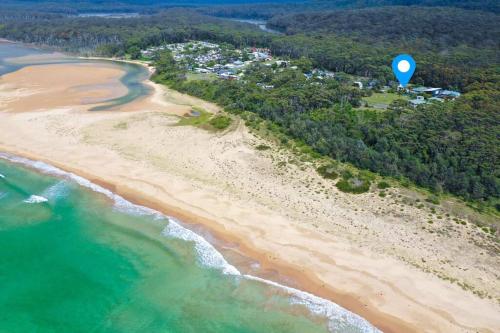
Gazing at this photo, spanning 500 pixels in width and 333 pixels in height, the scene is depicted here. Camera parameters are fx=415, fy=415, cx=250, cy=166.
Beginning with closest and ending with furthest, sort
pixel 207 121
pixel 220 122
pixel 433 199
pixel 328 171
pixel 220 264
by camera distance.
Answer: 1. pixel 220 264
2. pixel 433 199
3. pixel 328 171
4. pixel 220 122
5. pixel 207 121

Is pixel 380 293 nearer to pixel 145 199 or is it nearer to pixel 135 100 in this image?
pixel 145 199

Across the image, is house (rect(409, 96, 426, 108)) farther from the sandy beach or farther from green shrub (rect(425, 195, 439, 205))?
green shrub (rect(425, 195, 439, 205))

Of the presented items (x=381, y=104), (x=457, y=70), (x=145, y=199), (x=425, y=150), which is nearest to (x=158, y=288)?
(x=145, y=199)

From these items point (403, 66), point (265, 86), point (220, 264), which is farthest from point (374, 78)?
point (220, 264)

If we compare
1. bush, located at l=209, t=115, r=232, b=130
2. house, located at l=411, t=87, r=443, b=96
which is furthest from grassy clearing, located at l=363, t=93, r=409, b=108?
bush, located at l=209, t=115, r=232, b=130

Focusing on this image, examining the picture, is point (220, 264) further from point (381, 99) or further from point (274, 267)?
point (381, 99)

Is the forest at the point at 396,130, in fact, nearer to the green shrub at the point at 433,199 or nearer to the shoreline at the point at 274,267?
the green shrub at the point at 433,199

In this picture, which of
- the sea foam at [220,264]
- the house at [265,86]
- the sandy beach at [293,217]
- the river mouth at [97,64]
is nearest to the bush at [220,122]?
the sandy beach at [293,217]
